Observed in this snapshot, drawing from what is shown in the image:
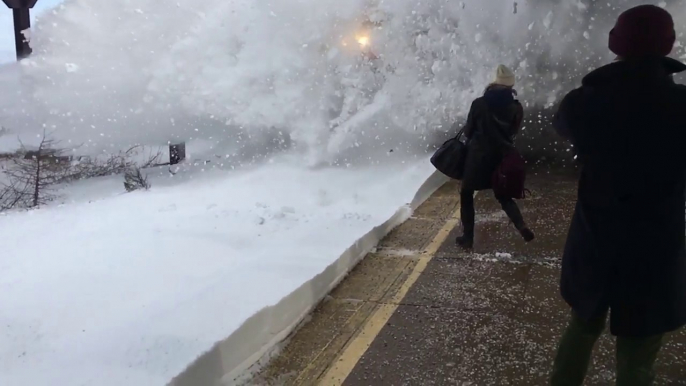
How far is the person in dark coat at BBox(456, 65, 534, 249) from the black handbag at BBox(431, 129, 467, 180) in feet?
0.17

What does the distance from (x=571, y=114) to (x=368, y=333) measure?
2.09m

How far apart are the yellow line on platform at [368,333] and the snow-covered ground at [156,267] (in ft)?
1.84

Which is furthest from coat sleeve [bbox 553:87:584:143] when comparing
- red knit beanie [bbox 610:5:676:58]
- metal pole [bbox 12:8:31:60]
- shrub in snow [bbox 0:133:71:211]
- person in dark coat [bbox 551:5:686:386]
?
metal pole [bbox 12:8:31:60]

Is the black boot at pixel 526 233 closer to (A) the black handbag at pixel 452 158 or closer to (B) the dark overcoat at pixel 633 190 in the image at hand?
(A) the black handbag at pixel 452 158

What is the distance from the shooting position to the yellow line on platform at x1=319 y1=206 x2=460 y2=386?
344 cm

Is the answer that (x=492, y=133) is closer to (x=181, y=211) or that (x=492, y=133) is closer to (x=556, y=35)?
(x=181, y=211)

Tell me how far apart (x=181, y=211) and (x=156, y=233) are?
0.98 metres

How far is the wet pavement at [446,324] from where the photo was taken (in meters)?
3.44

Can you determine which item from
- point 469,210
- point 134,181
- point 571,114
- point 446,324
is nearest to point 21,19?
point 134,181

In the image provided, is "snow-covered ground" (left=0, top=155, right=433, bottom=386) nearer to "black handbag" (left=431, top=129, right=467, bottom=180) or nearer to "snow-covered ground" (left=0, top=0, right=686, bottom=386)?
"snow-covered ground" (left=0, top=0, right=686, bottom=386)

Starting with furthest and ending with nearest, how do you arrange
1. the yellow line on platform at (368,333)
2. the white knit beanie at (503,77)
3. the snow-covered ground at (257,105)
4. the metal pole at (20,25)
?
the metal pole at (20,25), the snow-covered ground at (257,105), the white knit beanie at (503,77), the yellow line on platform at (368,333)

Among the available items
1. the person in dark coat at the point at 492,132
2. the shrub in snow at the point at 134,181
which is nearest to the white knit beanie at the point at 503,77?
the person in dark coat at the point at 492,132

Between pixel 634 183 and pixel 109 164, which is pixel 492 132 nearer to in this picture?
pixel 634 183

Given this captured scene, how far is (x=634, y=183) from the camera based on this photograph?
2.28m
